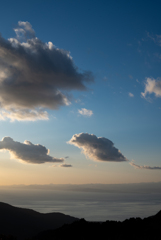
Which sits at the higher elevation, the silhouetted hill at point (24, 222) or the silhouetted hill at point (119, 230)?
the silhouetted hill at point (119, 230)

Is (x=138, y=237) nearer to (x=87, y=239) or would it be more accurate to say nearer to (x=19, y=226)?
(x=87, y=239)

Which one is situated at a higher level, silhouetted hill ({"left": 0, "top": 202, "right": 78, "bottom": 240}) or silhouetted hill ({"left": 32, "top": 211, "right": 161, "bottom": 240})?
silhouetted hill ({"left": 32, "top": 211, "right": 161, "bottom": 240})

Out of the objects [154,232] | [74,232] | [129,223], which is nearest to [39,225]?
[74,232]

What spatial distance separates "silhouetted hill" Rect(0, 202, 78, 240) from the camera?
12804cm

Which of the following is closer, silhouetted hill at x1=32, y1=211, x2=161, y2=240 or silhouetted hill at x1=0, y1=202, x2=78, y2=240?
silhouetted hill at x1=32, y1=211, x2=161, y2=240

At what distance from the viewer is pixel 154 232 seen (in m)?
45.3

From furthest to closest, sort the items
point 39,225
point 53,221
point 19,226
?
1. point 53,221
2. point 39,225
3. point 19,226

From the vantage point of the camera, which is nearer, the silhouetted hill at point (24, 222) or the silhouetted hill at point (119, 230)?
the silhouetted hill at point (119, 230)

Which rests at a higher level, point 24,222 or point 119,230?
point 119,230

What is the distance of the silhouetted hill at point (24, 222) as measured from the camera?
420 ft

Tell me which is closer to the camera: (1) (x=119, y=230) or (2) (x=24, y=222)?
(1) (x=119, y=230)

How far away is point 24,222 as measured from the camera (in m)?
144

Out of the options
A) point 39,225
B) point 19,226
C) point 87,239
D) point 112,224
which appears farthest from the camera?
point 39,225

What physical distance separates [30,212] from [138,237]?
142084 mm
